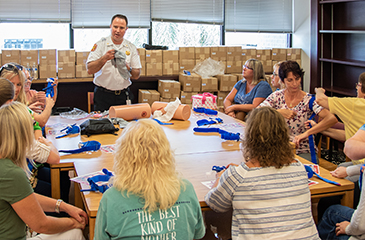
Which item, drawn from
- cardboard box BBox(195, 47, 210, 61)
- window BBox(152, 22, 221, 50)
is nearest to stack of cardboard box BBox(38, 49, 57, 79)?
window BBox(152, 22, 221, 50)

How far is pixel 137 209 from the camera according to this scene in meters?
1.41

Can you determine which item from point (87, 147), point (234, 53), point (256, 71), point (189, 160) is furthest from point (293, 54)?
point (87, 147)

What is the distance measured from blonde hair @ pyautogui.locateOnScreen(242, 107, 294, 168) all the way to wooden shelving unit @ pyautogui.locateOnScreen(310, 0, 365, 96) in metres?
3.50

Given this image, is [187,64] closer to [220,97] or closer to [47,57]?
[220,97]

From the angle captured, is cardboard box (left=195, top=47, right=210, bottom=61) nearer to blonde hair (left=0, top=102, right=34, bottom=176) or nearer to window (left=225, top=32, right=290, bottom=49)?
window (left=225, top=32, right=290, bottom=49)

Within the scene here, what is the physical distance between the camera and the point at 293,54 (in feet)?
21.3

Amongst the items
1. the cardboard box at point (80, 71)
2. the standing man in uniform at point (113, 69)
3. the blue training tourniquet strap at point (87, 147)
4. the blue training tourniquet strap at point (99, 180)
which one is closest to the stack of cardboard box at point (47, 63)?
the cardboard box at point (80, 71)

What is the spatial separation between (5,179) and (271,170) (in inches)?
44.4

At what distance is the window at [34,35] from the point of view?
18.0 feet

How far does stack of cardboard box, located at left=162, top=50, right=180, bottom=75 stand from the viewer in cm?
568

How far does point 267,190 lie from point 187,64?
4.36m

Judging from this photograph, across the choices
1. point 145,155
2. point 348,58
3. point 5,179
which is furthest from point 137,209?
point 348,58

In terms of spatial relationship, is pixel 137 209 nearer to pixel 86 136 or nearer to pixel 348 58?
pixel 86 136

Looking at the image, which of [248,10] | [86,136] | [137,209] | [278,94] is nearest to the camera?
[137,209]
